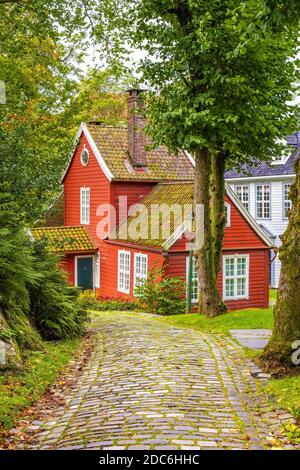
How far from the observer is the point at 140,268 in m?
27.6

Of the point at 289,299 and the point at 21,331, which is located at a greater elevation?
the point at 289,299

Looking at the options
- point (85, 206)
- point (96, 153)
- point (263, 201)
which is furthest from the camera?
point (263, 201)

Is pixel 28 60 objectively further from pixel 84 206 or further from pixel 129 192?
pixel 84 206

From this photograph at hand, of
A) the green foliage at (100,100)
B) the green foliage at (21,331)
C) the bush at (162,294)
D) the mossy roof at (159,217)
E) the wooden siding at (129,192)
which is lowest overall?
the bush at (162,294)

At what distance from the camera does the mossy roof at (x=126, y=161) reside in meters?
30.5

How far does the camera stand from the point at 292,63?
17031 millimetres

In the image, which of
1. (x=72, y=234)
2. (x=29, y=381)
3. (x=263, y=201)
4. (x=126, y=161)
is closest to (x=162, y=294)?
(x=126, y=161)

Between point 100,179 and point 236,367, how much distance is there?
72.1 ft

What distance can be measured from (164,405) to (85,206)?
2627 cm

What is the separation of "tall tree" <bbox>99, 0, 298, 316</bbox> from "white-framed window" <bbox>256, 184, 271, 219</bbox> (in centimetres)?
2289

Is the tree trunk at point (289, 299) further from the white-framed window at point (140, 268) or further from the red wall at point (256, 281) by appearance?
the red wall at point (256, 281)

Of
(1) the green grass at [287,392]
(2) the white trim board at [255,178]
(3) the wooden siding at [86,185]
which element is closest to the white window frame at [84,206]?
(3) the wooden siding at [86,185]

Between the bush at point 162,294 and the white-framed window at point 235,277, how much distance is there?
299 centimetres
